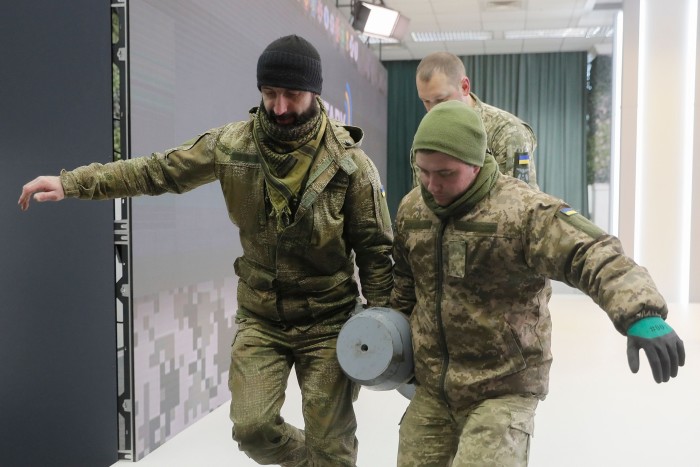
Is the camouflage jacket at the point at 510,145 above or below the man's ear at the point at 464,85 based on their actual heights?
below

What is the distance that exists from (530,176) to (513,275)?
124cm

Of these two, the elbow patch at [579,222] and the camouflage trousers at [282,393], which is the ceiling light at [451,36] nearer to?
the camouflage trousers at [282,393]

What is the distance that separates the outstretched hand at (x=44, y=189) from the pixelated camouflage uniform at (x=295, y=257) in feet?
0.27

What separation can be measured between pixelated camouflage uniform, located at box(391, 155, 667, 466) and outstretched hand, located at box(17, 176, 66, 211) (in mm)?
983

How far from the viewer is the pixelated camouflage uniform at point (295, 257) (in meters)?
2.31

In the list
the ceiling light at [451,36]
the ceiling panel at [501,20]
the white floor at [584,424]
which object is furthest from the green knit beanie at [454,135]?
the ceiling light at [451,36]

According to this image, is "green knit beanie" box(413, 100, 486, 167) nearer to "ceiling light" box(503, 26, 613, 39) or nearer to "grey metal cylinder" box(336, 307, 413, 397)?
"grey metal cylinder" box(336, 307, 413, 397)

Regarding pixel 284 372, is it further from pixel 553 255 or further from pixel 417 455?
pixel 553 255

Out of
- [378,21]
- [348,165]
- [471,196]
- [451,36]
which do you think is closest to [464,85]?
[348,165]

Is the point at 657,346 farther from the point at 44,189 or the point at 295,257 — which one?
the point at 44,189

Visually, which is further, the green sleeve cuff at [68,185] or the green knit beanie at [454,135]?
the green sleeve cuff at [68,185]

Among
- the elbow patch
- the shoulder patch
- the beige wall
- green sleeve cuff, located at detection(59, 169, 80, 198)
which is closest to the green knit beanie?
the elbow patch

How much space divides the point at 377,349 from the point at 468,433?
33 cm

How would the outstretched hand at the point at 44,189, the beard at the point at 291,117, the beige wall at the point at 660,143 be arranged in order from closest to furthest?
1. the outstretched hand at the point at 44,189
2. the beard at the point at 291,117
3. the beige wall at the point at 660,143
